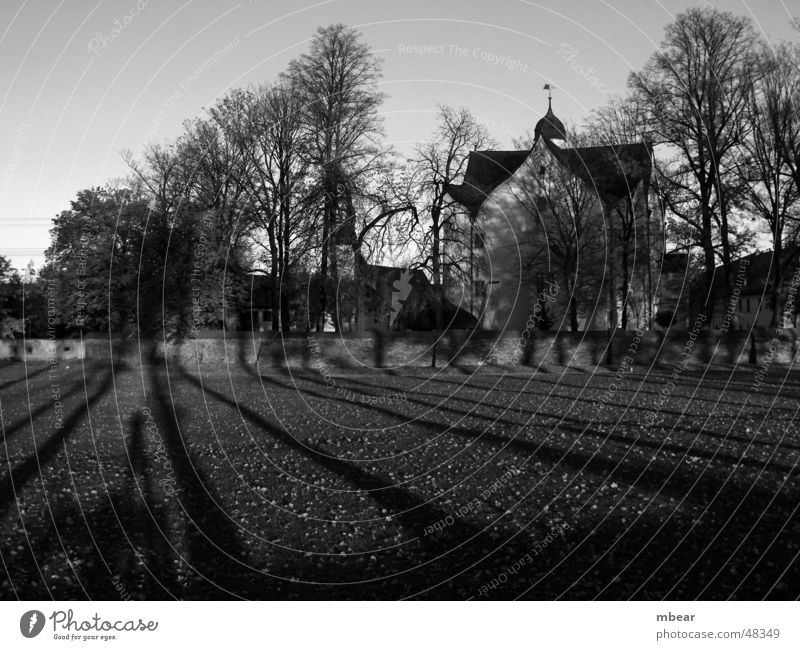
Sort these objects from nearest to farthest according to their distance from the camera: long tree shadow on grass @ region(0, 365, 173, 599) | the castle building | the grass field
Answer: long tree shadow on grass @ region(0, 365, 173, 599)
the grass field
the castle building

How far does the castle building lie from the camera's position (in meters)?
37.5

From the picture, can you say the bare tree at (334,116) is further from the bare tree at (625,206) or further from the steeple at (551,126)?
the steeple at (551,126)

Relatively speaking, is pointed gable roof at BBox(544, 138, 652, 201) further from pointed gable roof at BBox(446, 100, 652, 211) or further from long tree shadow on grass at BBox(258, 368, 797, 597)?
long tree shadow on grass at BBox(258, 368, 797, 597)

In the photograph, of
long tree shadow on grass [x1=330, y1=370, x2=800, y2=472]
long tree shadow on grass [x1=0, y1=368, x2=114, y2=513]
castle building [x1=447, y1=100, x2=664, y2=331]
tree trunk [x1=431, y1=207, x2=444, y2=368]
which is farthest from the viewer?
castle building [x1=447, y1=100, x2=664, y2=331]

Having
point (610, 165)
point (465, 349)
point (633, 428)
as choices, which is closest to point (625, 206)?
point (610, 165)

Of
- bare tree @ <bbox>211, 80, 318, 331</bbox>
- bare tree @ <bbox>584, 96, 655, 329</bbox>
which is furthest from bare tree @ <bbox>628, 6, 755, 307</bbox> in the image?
bare tree @ <bbox>211, 80, 318, 331</bbox>

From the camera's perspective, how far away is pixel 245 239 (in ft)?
114

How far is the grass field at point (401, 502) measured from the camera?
673cm

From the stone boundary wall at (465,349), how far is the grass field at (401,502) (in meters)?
14.7
